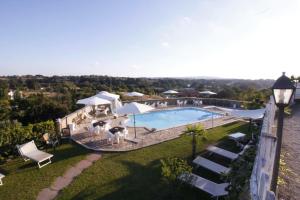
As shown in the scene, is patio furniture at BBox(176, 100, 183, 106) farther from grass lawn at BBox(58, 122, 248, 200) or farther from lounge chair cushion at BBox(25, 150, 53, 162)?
lounge chair cushion at BBox(25, 150, 53, 162)

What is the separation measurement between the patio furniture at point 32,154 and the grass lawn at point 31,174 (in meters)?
0.23

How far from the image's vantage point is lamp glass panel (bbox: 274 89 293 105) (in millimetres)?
2911

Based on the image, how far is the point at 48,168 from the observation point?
25.4 ft

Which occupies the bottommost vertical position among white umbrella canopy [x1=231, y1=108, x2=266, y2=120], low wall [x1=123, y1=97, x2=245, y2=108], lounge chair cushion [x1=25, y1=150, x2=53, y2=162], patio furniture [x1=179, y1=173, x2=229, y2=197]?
lounge chair cushion [x1=25, y1=150, x2=53, y2=162]

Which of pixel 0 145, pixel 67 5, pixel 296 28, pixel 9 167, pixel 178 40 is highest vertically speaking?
pixel 67 5

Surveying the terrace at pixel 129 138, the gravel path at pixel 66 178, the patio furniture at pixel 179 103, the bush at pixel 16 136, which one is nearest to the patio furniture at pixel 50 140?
the bush at pixel 16 136

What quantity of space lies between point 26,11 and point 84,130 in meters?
7.83

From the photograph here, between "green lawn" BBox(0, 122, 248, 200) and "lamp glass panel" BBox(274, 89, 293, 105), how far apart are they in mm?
3924

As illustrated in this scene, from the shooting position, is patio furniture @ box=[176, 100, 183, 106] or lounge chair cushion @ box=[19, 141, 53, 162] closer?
lounge chair cushion @ box=[19, 141, 53, 162]

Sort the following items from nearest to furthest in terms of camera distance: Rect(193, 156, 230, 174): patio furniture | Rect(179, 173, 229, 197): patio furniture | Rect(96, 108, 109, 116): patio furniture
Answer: Rect(179, 173, 229, 197): patio furniture
Rect(193, 156, 230, 174): patio furniture
Rect(96, 108, 109, 116): patio furniture

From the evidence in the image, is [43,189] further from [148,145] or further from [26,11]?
[26,11]

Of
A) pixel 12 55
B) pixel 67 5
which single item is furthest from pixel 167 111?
pixel 12 55

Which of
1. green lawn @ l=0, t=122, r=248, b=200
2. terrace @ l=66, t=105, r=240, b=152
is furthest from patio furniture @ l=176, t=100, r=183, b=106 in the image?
green lawn @ l=0, t=122, r=248, b=200

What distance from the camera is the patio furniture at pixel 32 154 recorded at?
309 inches
